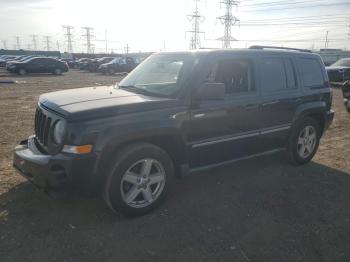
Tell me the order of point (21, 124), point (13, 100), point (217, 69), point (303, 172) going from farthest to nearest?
point (13, 100) → point (21, 124) → point (303, 172) → point (217, 69)

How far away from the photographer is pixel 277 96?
503 cm

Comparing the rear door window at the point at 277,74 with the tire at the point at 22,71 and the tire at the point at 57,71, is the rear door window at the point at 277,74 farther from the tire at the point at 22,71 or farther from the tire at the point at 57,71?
the tire at the point at 57,71

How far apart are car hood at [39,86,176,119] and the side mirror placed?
1.11ft

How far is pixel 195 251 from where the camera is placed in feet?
10.8

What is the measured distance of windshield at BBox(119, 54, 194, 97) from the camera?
4238mm

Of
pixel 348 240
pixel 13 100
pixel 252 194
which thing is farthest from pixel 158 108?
pixel 13 100

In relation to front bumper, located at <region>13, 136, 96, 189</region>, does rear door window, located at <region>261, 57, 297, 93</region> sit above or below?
above

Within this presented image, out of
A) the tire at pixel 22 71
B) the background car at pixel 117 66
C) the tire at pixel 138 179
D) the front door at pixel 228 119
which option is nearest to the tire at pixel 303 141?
the front door at pixel 228 119

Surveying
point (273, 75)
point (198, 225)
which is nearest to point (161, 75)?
point (273, 75)

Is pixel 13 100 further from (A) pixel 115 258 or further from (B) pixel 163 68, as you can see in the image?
(A) pixel 115 258

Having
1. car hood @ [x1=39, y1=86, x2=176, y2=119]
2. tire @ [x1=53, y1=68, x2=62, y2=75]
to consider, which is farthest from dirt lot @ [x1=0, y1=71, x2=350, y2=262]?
tire @ [x1=53, y1=68, x2=62, y2=75]

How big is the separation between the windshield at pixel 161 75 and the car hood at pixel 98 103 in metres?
0.26

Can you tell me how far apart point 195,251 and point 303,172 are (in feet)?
9.64

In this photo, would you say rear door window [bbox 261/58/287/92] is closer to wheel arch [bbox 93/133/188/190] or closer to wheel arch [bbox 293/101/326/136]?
wheel arch [bbox 293/101/326/136]
